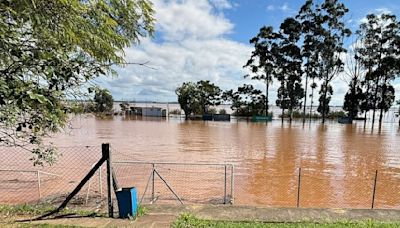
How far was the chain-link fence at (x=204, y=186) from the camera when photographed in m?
9.05

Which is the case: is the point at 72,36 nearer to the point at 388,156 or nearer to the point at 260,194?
the point at 260,194

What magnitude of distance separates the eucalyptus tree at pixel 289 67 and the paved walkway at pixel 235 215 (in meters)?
44.4

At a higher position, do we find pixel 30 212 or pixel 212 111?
pixel 30 212

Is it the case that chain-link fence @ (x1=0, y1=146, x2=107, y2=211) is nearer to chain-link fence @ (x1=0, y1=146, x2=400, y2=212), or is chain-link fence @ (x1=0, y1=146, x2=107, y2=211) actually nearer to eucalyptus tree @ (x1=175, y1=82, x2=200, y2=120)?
chain-link fence @ (x1=0, y1=146, x2=400, y2=212)

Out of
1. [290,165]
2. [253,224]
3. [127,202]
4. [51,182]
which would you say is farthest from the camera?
[290,165]

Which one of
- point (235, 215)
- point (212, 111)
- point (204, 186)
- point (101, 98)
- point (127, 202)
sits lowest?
point (204, 186)

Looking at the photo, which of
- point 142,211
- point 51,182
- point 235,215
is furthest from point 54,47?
point 51,182

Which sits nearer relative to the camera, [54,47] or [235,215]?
[54,47]

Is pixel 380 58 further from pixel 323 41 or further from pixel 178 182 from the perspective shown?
pixel 178 182

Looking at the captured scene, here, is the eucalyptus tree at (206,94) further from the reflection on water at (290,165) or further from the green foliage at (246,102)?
the reflection on water at (290,165)

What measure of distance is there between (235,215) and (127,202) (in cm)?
206

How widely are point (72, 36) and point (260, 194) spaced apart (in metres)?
8.45

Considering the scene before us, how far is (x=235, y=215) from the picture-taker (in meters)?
6.30

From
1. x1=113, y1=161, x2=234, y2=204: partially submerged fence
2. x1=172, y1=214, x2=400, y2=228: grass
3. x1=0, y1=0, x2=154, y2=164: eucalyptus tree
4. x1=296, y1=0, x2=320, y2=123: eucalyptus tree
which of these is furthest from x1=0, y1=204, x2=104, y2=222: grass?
x1=296, y1=0, x2=320, y2=123: eucalyptus tree
